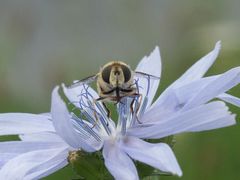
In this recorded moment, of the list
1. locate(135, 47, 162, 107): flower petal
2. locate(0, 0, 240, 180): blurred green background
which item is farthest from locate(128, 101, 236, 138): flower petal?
locate(0, 0, 240, 180): blurred green background

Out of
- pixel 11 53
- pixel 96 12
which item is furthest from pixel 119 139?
pixel 96 12

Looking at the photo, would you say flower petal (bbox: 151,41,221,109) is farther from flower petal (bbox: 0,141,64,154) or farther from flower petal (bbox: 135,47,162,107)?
flower petal (bbox: 0,141,64,154)

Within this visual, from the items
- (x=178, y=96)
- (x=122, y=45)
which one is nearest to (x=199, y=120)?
(x=178, y=96)

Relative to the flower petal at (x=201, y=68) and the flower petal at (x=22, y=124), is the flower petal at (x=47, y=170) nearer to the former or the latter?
the flower petal at (x=22, y=124)

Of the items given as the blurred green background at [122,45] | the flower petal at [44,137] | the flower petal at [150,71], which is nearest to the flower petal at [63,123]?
the flower petal at [44,137]

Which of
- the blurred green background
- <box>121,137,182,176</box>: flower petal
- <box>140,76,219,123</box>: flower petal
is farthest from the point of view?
the blurred green background

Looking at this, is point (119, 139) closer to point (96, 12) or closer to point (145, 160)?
point (145, 160)
